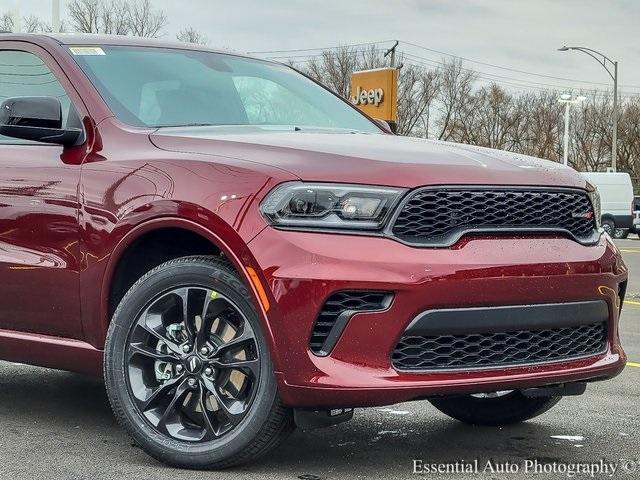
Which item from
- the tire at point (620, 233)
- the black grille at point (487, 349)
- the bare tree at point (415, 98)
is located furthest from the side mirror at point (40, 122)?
the bare tree at point (415, 98)

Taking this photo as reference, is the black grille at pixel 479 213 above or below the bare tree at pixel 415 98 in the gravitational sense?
above

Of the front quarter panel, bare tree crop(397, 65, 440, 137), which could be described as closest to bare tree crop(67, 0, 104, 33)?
bare tree crop(397, 65, 440, 137)

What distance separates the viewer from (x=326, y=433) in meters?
4.68

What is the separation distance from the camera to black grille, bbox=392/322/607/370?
143 inches

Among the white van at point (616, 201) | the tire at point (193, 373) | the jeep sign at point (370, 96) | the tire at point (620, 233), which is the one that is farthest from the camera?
the tire at point (620, 233)

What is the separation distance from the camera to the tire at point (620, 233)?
36.5m

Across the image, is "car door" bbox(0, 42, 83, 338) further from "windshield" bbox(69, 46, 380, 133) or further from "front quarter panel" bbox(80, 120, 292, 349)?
"windshield" bbox(69, 46, 380, 133)

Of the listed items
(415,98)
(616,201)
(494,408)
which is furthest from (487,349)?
(415,98)

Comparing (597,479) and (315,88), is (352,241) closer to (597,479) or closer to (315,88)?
(597,479)

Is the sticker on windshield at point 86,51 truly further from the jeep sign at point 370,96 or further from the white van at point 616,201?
the white van at point 616,201

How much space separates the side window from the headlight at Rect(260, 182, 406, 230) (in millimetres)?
1421

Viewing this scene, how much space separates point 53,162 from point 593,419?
2.83 m

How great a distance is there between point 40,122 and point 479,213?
2.00 meters

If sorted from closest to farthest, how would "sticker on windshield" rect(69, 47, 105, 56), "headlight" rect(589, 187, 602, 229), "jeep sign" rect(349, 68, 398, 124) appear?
"headlight" rect(589, 187, 602, 229) → "sticker on windshield" rect(69, 47, 105, 56) → "jeep sign" rect(349, 68, 398, 124)
